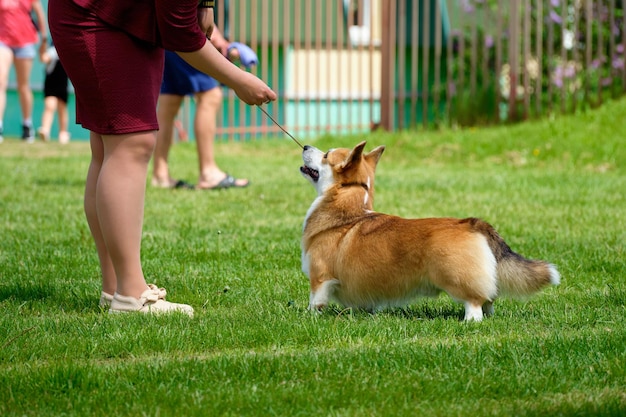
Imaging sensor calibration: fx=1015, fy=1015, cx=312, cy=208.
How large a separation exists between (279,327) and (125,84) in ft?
3.67

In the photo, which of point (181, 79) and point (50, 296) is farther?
point (181, 79)

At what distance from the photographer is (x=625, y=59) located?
464 inches

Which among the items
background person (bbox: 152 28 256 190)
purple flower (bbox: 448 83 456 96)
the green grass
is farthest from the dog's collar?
purple flower (bbox: 448 83 456 96)

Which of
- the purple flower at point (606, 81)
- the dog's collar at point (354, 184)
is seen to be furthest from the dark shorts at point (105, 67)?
the purple flower at point (606, 81)

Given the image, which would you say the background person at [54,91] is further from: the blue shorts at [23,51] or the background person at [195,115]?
the background person at [195,115]

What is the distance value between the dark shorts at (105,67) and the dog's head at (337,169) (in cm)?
79

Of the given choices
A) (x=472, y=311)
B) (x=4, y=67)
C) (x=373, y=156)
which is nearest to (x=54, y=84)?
(x=4, y=67)

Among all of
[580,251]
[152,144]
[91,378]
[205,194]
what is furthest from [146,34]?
[205,194]

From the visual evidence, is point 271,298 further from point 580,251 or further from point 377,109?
point 377,109

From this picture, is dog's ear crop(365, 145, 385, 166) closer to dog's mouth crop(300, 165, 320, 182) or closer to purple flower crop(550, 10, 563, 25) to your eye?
dog's mouth crop(300, 165, 320, 182)

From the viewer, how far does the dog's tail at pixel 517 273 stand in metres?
3.91

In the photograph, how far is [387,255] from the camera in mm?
4078

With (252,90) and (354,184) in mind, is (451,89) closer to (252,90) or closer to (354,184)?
(354,184)

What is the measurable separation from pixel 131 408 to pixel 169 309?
4.23 feet
